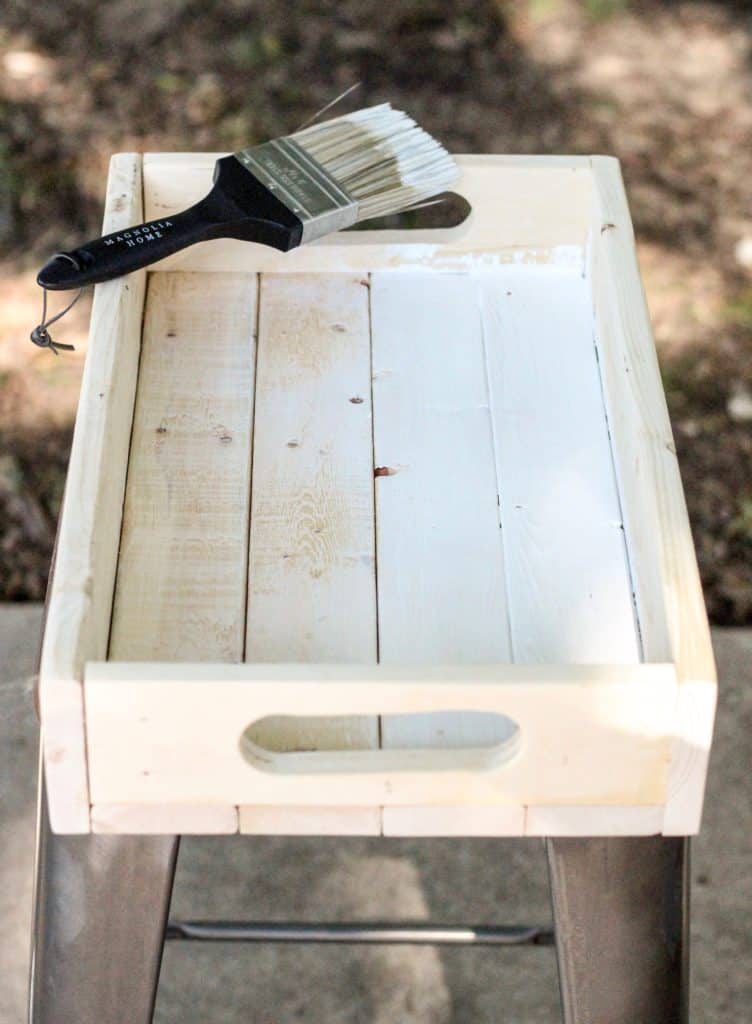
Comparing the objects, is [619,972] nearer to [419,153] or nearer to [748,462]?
[419,153]

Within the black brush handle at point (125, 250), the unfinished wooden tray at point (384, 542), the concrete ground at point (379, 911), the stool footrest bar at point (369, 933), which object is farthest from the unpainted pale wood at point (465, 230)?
the concrete ground at point (379, 911)

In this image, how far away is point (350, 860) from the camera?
1.60m

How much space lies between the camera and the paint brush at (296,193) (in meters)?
1.01

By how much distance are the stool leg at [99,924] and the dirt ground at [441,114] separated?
40.0 inches

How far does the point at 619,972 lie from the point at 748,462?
1188 mm

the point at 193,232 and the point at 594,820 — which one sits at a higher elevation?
the point at 193,232

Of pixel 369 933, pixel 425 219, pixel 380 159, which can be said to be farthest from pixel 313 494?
pixel 425 219

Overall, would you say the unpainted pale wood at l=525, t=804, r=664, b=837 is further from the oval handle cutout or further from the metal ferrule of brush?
the metal ferrule of brush

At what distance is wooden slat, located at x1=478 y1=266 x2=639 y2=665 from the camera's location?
0.93m

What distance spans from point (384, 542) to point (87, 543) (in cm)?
22

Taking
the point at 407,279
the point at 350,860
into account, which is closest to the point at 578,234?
the point at 407,279

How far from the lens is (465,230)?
119 cm

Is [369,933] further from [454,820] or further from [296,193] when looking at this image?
[296,193]

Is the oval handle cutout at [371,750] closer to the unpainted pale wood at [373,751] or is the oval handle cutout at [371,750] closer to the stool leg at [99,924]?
the unpainted pale wood at [373,751]
